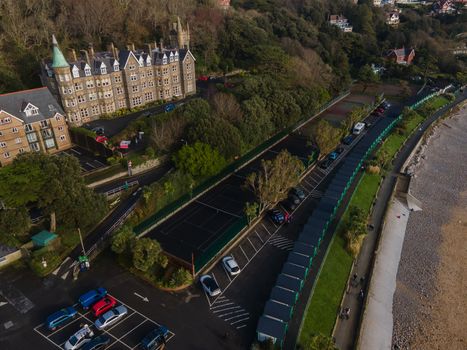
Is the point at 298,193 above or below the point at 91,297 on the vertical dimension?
below


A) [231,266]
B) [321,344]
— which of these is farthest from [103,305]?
[321,344]

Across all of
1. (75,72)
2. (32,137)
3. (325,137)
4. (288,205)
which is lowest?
(288,205)

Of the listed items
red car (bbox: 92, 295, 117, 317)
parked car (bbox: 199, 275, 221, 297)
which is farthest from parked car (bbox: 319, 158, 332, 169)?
red car (bbox: 92, 295, 117, 317)

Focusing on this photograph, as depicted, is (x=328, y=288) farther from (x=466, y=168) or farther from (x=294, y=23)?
(x=294, y=23)

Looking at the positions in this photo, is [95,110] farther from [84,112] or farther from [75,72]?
[75,72]

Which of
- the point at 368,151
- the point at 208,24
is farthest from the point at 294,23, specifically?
the point at 368,151
